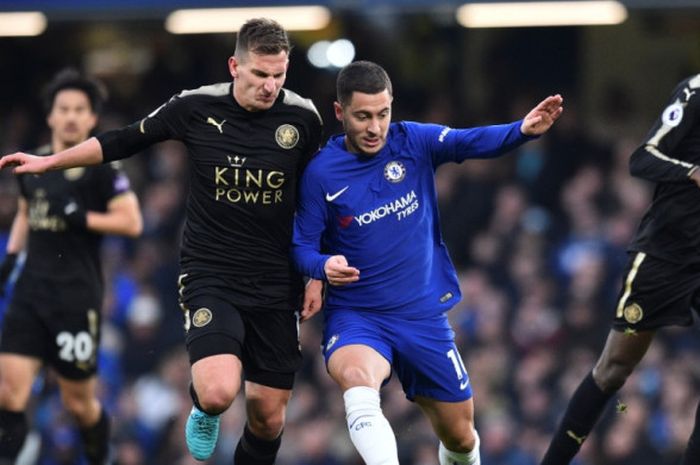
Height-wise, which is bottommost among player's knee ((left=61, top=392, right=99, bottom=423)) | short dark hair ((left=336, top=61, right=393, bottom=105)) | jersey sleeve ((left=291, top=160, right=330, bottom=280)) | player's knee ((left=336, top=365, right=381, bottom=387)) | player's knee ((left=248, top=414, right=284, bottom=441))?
player's knee ((left=61, top=392, right=99, bottom=423))

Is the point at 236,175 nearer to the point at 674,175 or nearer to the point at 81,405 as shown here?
the point at 674,175

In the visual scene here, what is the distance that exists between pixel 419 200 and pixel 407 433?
6.12 metres

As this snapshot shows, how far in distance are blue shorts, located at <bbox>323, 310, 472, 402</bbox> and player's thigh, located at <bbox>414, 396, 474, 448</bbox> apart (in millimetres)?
38

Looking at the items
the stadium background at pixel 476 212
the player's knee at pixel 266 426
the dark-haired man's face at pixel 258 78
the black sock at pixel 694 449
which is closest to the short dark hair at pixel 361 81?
the dark-haired man's face at pixel 258 78

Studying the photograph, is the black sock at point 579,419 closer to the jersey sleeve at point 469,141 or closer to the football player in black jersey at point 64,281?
the jersey sleeve at point 469,141

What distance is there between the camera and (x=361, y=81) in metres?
7.59

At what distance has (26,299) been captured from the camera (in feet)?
32.0

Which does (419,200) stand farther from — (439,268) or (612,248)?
(612,248)

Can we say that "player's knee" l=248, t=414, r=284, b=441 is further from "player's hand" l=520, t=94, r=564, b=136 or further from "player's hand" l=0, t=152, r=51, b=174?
"player's hand" l=520, t=94, r=564, b=136

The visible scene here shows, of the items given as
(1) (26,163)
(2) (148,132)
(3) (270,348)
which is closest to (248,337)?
(3) (270,348)

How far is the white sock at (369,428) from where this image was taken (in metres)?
7.30

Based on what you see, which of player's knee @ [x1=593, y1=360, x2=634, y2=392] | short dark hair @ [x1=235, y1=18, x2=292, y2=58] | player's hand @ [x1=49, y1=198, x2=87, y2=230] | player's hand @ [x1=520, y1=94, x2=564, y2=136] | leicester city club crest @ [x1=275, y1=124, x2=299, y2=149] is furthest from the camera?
player's hand @ [x1=49, y1=198, x2=87, y2=230]

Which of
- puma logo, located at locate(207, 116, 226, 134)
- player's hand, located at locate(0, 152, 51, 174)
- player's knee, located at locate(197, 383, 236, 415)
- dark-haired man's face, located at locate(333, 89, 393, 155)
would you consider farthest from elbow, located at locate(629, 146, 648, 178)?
player's hand, located at locate(0, 152, 51, 174)

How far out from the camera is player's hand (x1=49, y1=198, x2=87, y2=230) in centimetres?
954
